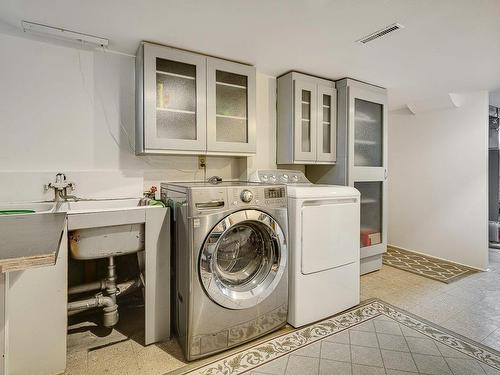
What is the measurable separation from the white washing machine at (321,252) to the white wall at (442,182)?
2057 millimetres

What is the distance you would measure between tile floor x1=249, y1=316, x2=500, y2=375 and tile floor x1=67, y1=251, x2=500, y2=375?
0.13ft

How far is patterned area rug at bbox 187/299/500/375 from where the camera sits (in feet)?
5.04

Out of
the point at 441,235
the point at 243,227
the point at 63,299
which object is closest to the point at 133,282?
the point at 63,299

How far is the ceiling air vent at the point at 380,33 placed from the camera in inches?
70.6

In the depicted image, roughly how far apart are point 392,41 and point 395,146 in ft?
7.73

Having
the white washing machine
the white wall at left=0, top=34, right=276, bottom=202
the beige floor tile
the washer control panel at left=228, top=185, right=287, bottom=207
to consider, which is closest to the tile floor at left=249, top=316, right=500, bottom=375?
the white washing machine

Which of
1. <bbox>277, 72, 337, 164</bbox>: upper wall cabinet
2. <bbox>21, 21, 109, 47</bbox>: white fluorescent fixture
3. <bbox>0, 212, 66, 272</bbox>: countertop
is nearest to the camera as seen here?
<bbox>0, 212, 66, 272</bbox>: countertop

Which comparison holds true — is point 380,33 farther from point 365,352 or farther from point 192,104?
point 365,352

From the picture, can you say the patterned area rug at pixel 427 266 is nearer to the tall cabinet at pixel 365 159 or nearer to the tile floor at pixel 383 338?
the tile floor at pixel 383 338

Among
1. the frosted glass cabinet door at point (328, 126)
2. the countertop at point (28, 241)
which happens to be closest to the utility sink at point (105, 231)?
the countertop at point (28, 241)

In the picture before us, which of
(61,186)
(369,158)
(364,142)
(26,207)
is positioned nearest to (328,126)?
(364,142)

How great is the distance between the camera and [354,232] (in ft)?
7.07

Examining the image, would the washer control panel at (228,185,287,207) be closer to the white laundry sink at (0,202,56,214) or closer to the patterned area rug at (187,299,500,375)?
the patterned area rug at (187,299,500,375)

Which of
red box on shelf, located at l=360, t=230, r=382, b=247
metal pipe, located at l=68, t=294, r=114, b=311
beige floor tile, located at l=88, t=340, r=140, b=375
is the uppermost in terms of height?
red box on shelf, located at l=360, t=230, r=382, b=247
